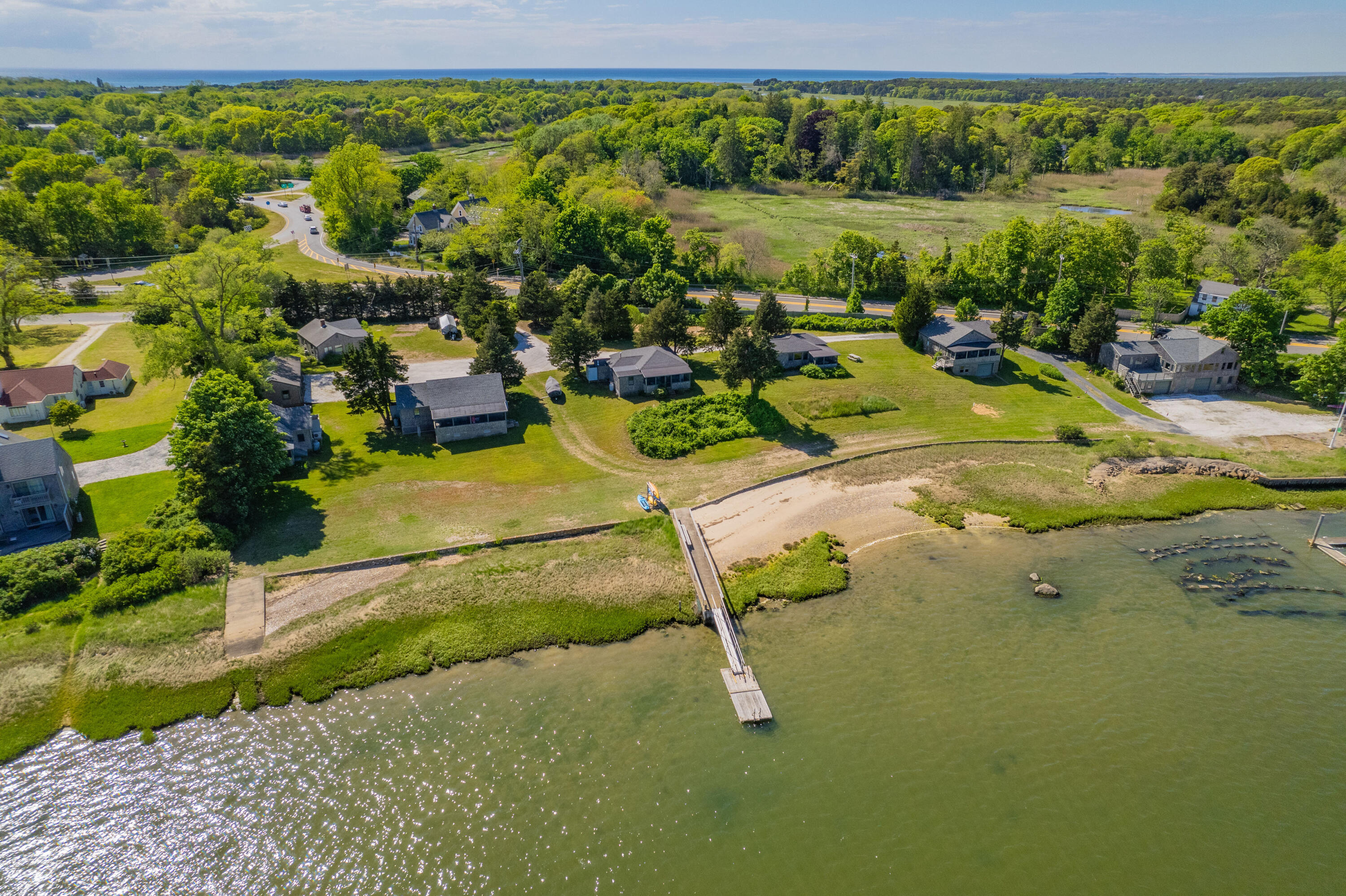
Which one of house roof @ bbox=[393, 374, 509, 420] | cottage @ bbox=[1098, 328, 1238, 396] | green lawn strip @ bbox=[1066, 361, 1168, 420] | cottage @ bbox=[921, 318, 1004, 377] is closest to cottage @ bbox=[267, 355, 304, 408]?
house roof @ bbox=[393, 374, 509, 420]

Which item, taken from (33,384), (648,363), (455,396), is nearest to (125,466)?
(33,384)

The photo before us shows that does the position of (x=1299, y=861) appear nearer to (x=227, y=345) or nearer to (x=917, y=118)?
(x=227, y=345)

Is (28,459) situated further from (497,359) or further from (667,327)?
(667,327)

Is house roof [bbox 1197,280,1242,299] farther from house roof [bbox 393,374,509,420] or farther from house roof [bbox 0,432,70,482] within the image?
house roof [bbox 0,432,70,482]

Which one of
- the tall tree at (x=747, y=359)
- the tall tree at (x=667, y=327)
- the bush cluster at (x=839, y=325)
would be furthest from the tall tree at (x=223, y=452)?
the bush cluster at (x=839, y=325)

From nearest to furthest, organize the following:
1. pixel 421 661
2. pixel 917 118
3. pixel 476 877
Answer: pixel 476 877
pixel 421 661
pixel 917 118

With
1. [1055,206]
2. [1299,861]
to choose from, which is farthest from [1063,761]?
[1055,206]
